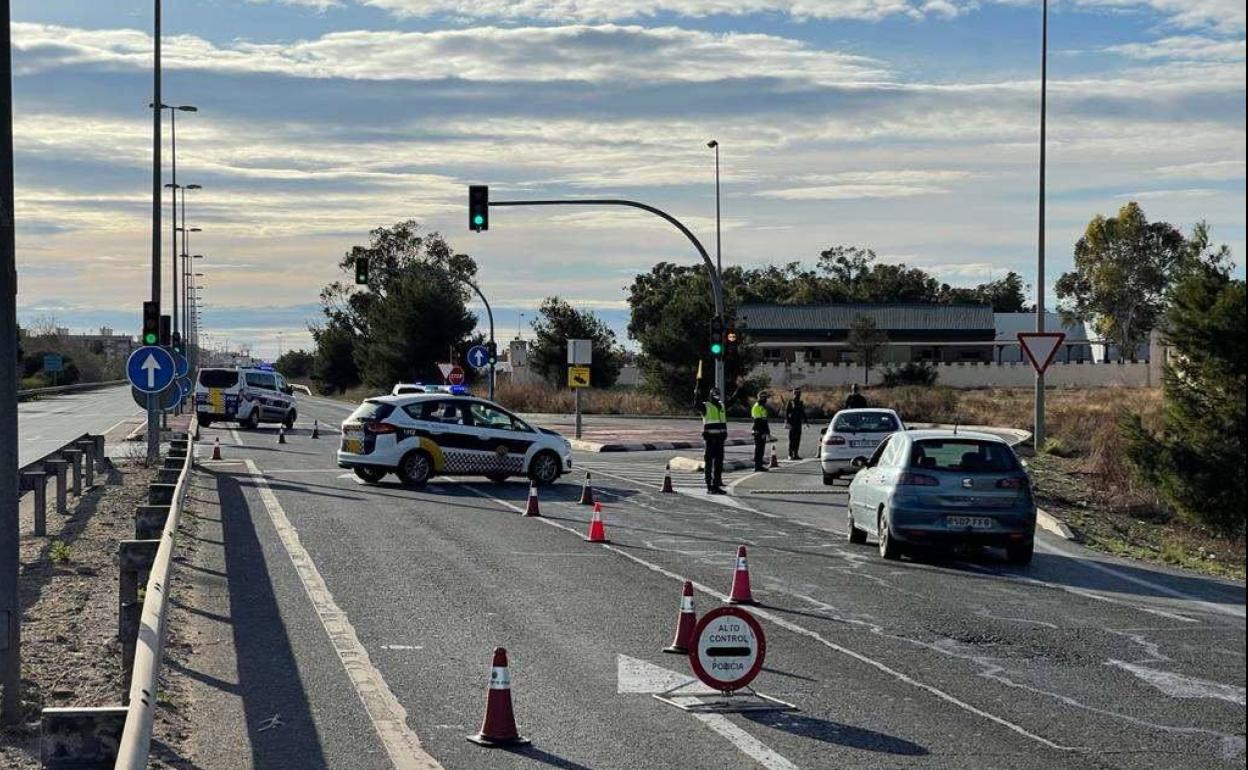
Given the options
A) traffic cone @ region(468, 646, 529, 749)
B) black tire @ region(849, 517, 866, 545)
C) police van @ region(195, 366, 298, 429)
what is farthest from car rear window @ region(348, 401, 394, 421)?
police van @ region(195, 366, 298, 429)

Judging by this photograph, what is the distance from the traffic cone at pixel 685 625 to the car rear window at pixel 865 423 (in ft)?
62.7

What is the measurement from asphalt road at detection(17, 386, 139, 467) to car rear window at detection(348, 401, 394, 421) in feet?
19.9

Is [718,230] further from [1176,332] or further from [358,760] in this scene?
[358,760]

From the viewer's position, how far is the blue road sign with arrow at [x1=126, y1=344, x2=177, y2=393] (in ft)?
81.9

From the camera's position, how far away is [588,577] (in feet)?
50.6

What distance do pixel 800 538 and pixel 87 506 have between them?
35.3 feet

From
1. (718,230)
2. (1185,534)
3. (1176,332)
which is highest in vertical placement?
(718,230)

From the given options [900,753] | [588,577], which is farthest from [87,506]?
[900,753]

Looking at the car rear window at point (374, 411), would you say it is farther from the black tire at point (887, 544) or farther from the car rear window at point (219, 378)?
the car rear window at point (219, 378)

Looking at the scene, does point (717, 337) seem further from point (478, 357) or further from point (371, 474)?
point (478, 357)

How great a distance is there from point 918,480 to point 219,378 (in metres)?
36.9

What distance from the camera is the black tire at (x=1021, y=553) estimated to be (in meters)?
17.1

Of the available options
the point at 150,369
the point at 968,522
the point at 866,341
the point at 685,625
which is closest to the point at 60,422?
the point at 150,369

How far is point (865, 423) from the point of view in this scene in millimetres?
30469
